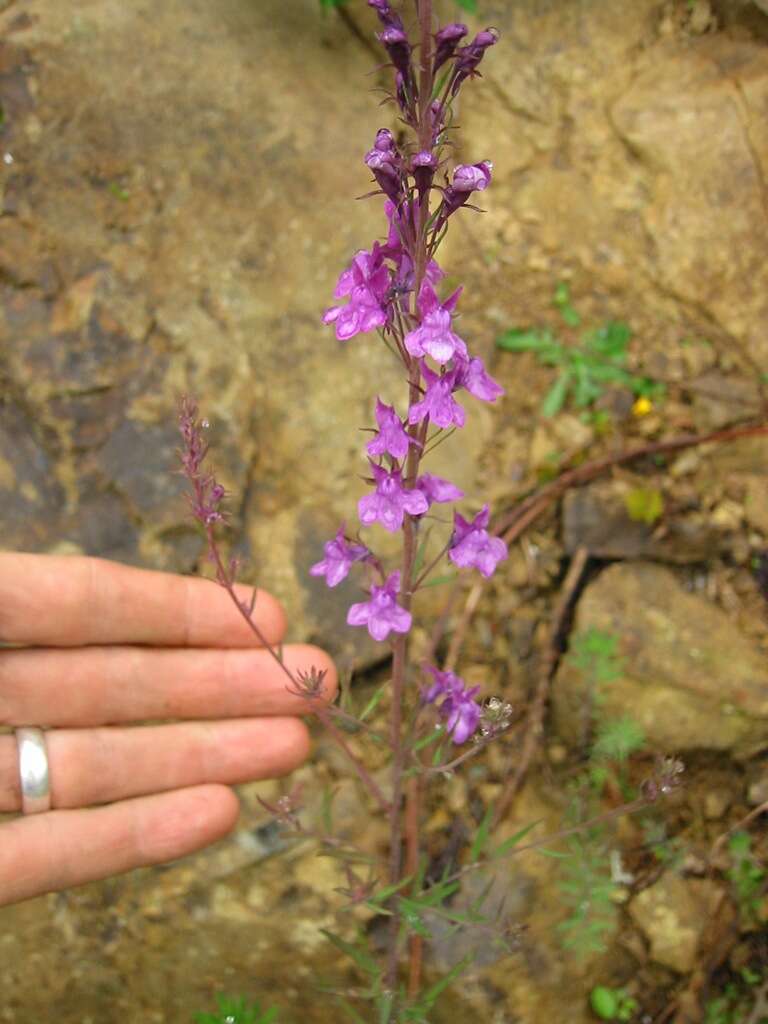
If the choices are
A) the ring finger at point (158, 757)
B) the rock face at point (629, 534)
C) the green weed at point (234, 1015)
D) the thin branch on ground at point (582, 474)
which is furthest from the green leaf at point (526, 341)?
the green weed at point (234, 1015)

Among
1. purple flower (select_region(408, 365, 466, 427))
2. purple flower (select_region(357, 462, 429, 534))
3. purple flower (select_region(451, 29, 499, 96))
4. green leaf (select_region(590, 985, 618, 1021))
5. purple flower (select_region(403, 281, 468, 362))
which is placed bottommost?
green leaf (select_region(590, 985, 618, 1021))

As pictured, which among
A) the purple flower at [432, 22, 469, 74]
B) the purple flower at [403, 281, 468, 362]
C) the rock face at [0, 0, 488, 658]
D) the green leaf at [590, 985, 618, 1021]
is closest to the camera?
the purple flower at [432, 22, 469, 74]

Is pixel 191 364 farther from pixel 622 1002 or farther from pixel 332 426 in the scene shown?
pixel 622 1002

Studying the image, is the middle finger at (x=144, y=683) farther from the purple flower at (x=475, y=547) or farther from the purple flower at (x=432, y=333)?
the purple flower at (x=432, y=333)

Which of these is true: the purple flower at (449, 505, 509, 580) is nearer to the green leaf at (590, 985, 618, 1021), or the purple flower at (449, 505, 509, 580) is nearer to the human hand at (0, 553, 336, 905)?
the human hand at (0, 553, 336, 905)

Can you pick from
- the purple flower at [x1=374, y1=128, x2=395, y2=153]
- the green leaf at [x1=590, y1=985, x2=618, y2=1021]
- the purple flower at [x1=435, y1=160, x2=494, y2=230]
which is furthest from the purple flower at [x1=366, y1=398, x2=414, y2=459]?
the green leaf at [x1=590, y1=985, x2=618, y2=1021]

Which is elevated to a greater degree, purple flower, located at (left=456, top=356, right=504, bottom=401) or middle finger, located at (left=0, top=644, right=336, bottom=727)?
purple flower, located at (left=456, top=356, right=504, bottom=401)

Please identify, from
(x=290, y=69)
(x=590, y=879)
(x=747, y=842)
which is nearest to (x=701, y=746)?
(x=747, y=842)
